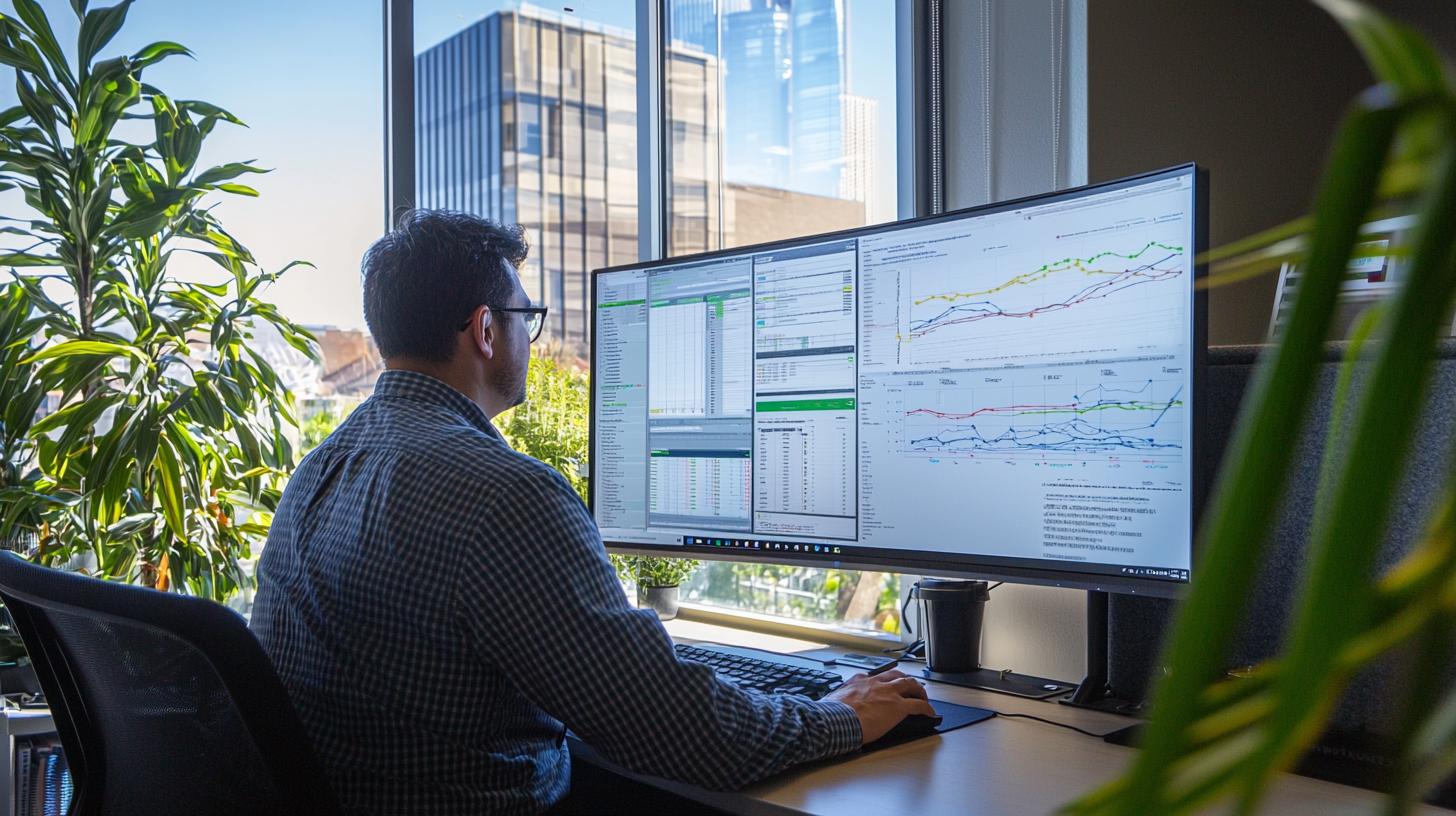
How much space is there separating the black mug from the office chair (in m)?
0.80

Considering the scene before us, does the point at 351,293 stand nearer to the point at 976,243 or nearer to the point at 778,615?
the point at 778,615

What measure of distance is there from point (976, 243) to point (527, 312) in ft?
1.83

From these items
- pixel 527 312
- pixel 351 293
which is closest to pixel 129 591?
pixel 527 312

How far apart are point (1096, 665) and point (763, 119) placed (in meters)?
1.39

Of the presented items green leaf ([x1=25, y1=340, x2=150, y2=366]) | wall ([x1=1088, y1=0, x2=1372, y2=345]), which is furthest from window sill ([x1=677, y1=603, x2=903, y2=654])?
green leaf ([x1=25, y1=340, x2=150, y2=366])

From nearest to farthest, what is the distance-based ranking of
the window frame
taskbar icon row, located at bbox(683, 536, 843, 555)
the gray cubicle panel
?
the gray cubicle panel < taskbar icon row, located at bbox(683, 536, 843, 555) < the window frame

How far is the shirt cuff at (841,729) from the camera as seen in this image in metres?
0.95

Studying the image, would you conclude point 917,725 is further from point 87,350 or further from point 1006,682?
point 87,350

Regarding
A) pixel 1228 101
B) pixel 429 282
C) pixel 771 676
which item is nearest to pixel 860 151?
pixel 1228 101

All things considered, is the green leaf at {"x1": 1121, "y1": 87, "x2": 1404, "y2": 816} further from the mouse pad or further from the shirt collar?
the shirt collar

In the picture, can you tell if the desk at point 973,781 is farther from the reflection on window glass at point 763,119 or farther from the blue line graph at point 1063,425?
the reflection on window glass at point 763,119

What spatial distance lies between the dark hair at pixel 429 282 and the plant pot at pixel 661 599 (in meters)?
0.71

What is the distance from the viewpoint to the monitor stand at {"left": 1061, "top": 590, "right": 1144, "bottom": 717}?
1.17 m

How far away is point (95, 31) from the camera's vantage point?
1.52 meters
